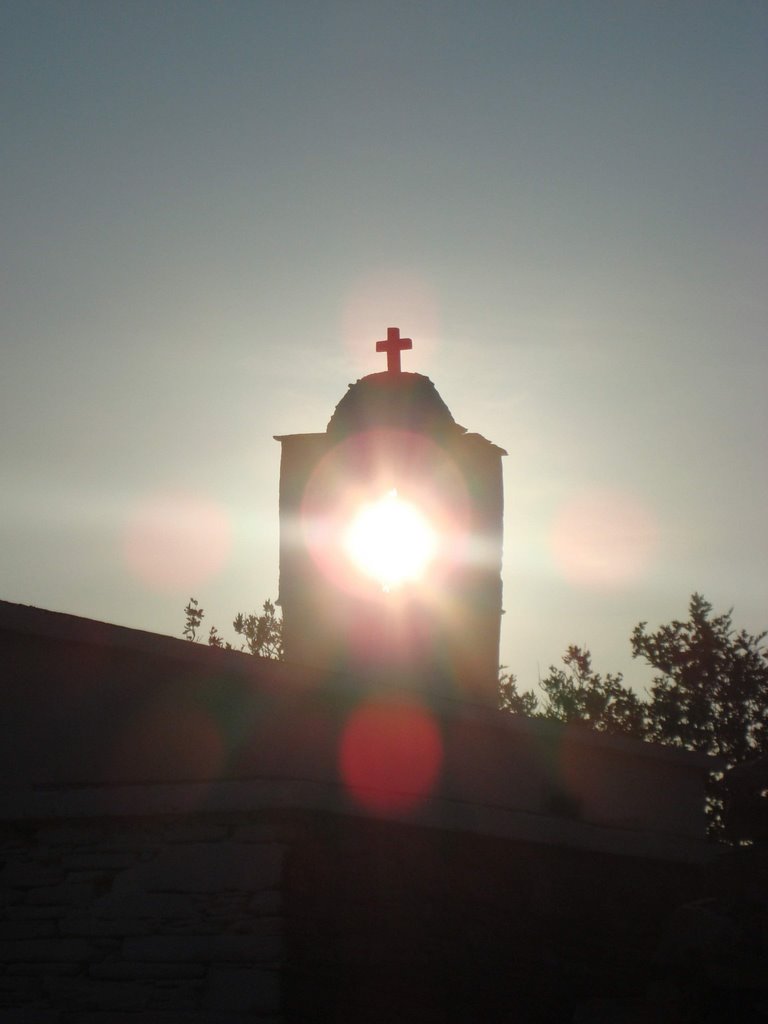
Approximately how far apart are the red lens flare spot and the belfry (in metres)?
1.21

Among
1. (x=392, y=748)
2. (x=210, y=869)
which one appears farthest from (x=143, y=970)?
(x=392, y=748)

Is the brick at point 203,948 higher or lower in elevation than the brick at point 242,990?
higher

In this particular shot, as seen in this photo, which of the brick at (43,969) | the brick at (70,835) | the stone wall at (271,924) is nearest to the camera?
the stone wall at (271,924)

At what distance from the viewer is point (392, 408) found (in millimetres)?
13328

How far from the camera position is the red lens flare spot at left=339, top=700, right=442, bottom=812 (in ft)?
34.0

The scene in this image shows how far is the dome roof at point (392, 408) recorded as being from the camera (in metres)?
13.3

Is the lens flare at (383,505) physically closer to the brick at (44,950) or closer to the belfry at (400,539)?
the belfry at (400,539)

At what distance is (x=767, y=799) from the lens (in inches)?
455

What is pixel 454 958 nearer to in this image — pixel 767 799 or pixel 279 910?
pixel 279 910

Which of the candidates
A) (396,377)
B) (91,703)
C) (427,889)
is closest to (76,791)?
(91,703)

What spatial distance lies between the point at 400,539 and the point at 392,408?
1435 millimetres

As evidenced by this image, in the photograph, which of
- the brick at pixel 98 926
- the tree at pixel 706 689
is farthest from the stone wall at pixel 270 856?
the tree at pixel 706 689

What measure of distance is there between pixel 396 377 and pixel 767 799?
5.66 m

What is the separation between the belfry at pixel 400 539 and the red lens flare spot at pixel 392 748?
121 centimetres
